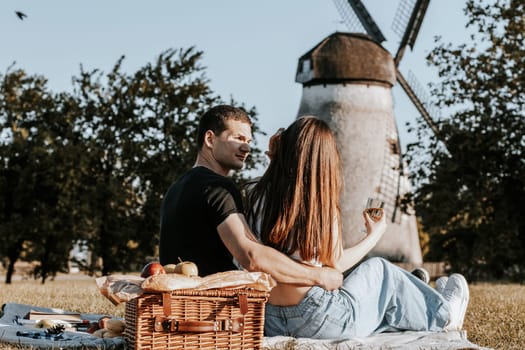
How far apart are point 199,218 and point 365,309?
3.56ft

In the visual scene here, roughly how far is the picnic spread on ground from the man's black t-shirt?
0.38 m

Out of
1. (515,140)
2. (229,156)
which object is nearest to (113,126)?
(515,140)

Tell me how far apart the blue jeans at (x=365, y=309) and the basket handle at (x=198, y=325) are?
47 centimetres

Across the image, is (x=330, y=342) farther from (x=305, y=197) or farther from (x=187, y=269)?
(x=187, y=269)

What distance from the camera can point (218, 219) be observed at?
11.7 feet

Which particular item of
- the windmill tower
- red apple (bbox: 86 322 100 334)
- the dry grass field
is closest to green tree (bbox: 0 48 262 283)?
the windmill tower

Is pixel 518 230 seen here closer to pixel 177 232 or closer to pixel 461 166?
pixel 461 166

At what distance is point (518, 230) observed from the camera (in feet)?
51.0

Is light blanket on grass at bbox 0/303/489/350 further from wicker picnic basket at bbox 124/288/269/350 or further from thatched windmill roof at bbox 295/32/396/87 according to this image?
thatched windmill roof at bbox 295/32/396/87

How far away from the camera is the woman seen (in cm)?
363

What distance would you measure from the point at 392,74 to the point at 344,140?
2513 millimetres

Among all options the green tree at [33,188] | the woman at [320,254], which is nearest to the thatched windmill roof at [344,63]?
the green tree at [33,188]

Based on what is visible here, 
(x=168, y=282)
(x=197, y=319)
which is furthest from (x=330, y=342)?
(x=168, y=282)

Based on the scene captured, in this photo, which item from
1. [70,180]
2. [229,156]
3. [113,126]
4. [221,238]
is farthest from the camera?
[113,126]
